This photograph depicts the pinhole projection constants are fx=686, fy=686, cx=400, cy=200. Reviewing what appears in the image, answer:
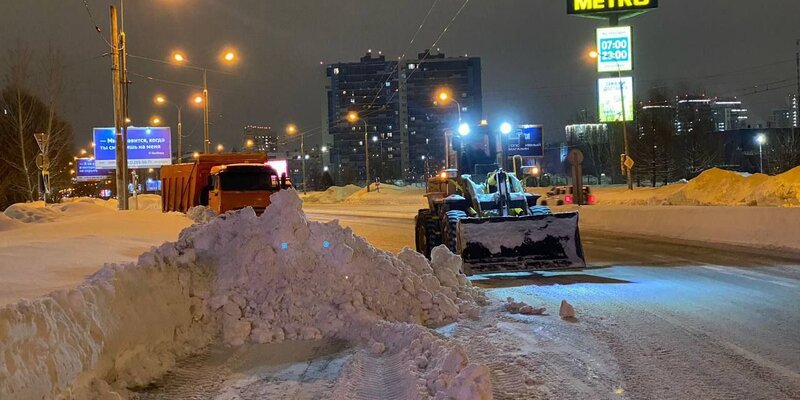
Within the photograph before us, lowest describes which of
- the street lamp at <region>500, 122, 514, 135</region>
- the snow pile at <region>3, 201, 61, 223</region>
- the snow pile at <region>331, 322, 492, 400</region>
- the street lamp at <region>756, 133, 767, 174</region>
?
the snow pile at <region>331, 322, 492, 400</region>

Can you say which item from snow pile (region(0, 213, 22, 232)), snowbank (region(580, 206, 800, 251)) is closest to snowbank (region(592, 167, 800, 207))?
snowbank (region(580, 206, 800, 251))

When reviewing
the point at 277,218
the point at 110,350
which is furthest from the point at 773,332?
the point at 110,350

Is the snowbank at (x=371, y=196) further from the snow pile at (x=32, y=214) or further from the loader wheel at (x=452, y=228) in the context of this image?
the loader wheel at (x=452, y=228)

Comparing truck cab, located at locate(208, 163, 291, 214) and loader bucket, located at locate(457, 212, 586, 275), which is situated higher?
truck cab, located at locate(208, 163, 291, 214)

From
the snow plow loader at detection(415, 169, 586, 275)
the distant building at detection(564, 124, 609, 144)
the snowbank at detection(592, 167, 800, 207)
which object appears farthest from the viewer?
the distant building at detection(564, 124, 609, 144)

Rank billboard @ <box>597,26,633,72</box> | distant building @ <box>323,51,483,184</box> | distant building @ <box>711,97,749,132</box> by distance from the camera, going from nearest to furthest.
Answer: billboard @ <box>597,26,633,72</box> < distant building @ <box>711,97,749,132</box> < distant building @ <box>323,51,483,184</box>

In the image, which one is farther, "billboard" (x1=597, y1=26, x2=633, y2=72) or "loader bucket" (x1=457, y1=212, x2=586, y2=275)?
"billboard" (x1=597, y1=26, x2=633, y2=72)

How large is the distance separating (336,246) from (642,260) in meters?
9.13

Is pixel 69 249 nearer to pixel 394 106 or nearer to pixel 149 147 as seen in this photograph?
pixel 149 147

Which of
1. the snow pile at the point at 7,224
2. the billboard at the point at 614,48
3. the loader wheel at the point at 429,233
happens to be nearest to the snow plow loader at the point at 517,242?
the loader wheel at the point at 429,233

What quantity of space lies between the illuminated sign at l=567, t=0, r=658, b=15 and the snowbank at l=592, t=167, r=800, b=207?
13.5 meters

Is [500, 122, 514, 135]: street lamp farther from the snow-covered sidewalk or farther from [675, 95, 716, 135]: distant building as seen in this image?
[675, 95, 716, 135]: distant building

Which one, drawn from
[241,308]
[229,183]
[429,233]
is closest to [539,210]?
[429,233]

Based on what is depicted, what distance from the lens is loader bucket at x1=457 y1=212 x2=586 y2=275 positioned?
43.9 feet
